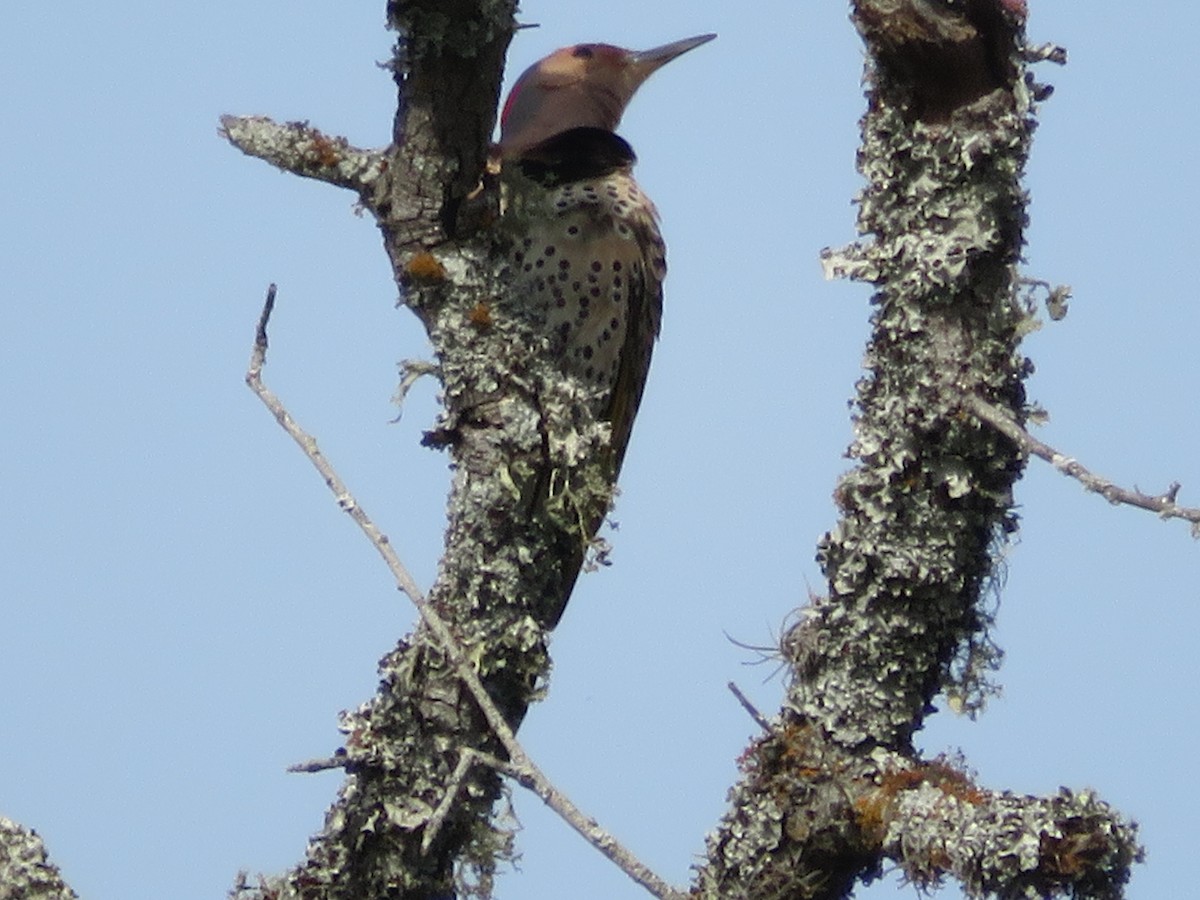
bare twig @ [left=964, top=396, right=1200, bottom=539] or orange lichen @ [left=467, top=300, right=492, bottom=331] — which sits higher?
orange lichen @ [left=467, top=300, right=492, bottom=331]

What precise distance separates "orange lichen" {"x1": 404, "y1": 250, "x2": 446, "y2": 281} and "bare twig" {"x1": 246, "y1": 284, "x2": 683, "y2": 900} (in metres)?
0.43

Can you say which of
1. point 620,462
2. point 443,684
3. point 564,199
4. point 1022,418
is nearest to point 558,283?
point 564,199

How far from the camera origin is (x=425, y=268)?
394cm

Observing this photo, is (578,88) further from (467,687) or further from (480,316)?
(467,687)

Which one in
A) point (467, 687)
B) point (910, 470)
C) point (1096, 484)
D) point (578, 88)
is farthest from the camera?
point (578, 88)

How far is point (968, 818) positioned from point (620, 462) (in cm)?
311

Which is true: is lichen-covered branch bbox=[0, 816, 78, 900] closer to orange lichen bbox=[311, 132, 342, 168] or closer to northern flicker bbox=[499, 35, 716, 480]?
orange lichen bbox=[311, 132, 342, 168]

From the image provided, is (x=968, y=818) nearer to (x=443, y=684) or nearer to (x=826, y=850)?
(x=826, y=850)

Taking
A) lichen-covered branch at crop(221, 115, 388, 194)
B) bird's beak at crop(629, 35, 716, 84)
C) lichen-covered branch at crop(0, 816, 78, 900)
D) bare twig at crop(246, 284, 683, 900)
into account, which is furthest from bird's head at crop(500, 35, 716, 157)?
lichen-covered branch at crop(0, 816, 78, 900)

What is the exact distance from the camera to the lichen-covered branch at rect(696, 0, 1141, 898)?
11.1ft

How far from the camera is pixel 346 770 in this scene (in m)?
3.71

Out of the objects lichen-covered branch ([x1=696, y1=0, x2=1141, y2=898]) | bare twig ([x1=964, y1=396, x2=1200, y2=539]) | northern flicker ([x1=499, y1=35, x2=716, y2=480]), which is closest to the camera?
bare twig ([x1=964, y1=396, x2=1200, y2=539])

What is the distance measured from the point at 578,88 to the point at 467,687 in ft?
11.7

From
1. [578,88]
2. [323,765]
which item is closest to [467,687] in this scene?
[323,765]
